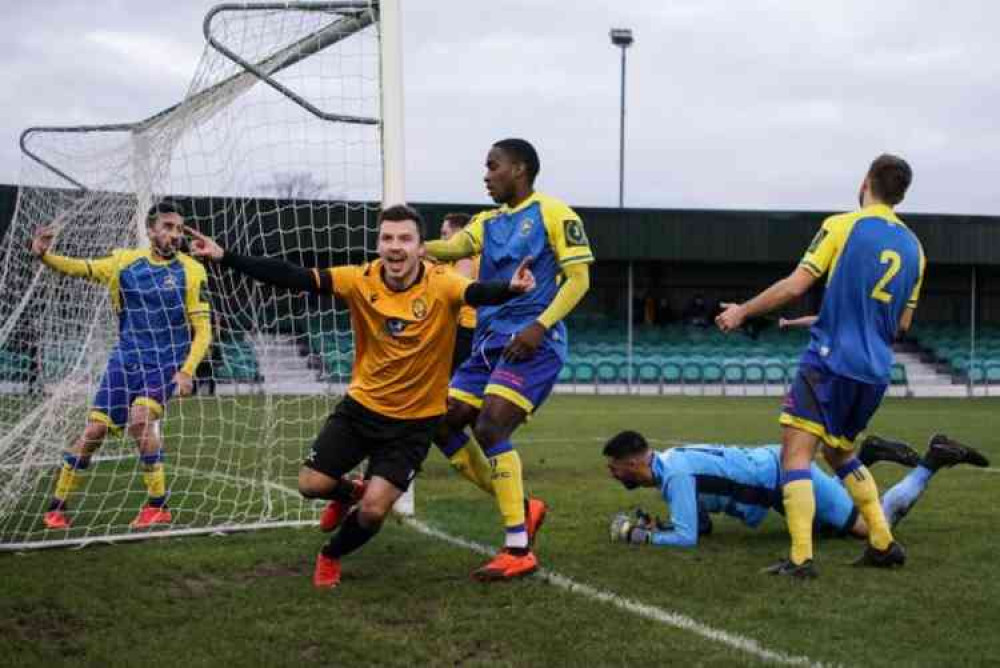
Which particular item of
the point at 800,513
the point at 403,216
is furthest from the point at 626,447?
the point at 403,216

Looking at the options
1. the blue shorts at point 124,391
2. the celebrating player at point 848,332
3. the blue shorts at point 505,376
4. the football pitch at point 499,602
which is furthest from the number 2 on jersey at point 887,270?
the blue shorts at point 124,391

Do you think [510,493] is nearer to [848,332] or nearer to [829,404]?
[829,404]

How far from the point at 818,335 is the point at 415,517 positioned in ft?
10.1

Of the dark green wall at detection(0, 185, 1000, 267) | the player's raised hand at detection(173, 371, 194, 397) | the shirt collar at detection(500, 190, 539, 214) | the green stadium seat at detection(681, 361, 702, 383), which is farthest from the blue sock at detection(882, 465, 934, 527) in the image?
the dark green wall at detection(0, 185, 1000, 267)

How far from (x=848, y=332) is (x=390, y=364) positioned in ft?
7.57

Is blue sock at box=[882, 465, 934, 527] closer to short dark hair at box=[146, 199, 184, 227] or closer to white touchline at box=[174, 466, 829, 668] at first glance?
white touchline at box=[174, 466, 829, 668]

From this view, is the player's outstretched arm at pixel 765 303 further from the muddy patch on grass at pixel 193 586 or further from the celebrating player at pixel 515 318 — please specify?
the muddy patch on grass at pixel 193 586

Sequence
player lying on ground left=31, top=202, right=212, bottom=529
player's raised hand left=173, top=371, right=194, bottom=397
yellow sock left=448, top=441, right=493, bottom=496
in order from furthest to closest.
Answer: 1. player lying on ground left=31, top=202, right=212, bottom=529
2. player's raised hand left=173, top=371, right=194, bottom=397
3. yellow sock left=448, top=441, right=493, bottom=496

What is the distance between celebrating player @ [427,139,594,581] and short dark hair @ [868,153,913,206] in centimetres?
152

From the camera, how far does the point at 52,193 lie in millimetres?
9945

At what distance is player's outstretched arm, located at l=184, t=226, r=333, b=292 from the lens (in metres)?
4.88

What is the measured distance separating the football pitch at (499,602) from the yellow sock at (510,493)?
0.86 ft

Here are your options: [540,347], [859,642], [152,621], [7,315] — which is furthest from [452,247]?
[7,315]

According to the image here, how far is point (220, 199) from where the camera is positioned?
27.2ft
